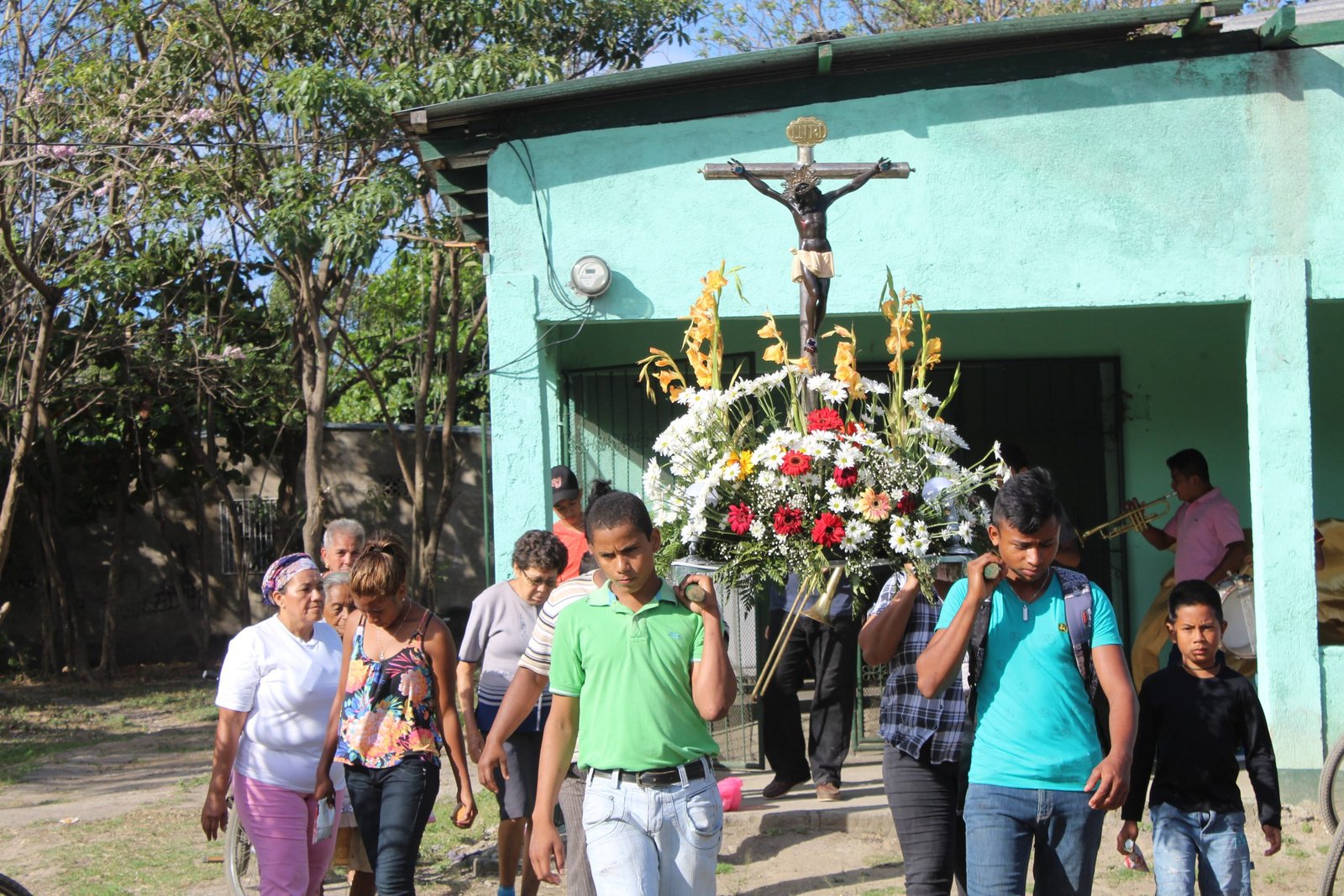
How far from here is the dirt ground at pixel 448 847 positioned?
6.44 metres

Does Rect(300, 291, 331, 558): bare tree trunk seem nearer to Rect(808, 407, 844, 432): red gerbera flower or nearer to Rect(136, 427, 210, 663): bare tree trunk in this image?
Rect(136, 427, 210, 663): bare tree trunk

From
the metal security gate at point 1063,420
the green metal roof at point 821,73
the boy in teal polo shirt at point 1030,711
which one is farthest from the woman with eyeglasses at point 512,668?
the metal security gate at point 1063,420

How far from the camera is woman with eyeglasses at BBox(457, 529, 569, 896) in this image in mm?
5711

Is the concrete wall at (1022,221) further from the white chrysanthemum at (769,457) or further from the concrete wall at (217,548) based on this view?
the concrete wall at (217,548)

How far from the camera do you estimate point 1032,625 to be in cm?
397

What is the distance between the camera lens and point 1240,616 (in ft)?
26.4

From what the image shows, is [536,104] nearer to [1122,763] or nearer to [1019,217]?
[1019,217]

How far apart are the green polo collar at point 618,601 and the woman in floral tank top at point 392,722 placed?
1151 mm

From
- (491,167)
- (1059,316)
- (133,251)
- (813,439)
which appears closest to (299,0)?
(133,251)

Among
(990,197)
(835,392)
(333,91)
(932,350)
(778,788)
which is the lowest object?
(778,788)

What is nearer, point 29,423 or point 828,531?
point 828,531

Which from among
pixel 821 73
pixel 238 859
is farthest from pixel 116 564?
pixel 821 73

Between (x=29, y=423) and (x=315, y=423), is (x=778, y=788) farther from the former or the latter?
(x=29, y=423)

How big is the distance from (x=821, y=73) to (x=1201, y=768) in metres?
4.53
